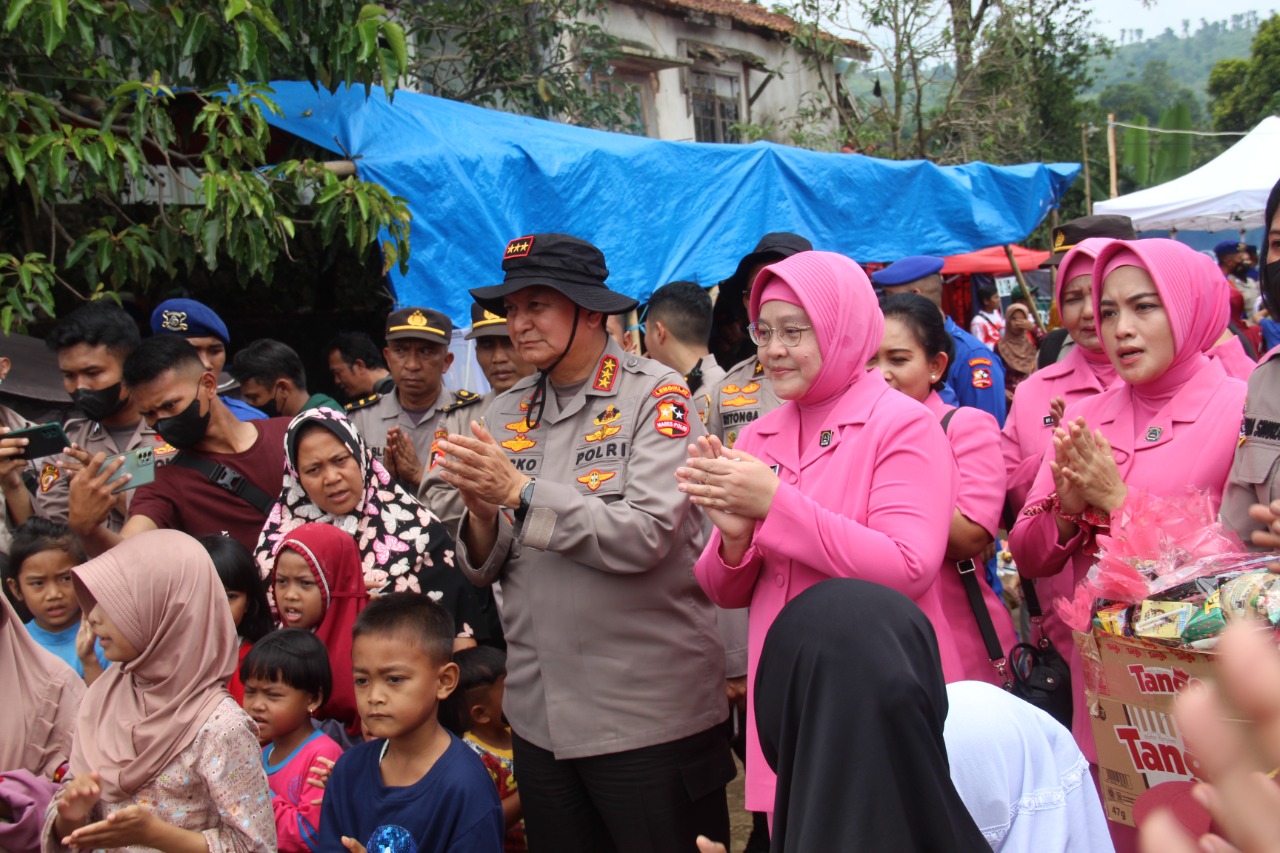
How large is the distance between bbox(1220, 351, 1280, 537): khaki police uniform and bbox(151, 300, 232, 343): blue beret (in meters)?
4.18

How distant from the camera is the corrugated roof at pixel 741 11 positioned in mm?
14930

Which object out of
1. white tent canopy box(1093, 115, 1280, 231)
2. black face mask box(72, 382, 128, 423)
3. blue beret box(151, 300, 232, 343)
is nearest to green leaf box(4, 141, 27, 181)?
blue beret box(151, 300, 232, 343)

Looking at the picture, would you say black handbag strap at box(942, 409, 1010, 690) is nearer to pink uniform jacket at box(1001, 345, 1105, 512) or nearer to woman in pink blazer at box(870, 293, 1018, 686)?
woman in pink blazer at box(870, 293, 1018, 686)

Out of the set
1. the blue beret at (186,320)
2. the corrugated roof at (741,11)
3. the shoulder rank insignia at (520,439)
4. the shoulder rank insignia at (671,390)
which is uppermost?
the corrugated roof at (741,11)

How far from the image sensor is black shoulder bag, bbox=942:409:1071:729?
9.59ft

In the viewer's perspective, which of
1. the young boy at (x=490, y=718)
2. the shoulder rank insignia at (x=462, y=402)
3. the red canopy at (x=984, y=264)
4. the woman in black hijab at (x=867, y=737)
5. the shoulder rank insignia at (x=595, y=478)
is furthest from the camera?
the red canopy at (x=984, y=264)

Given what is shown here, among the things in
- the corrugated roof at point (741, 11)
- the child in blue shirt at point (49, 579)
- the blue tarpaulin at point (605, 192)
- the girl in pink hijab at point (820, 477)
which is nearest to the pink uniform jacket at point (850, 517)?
the girl in pink hijab at point (820, 477)

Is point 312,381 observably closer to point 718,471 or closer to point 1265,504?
point 718,471

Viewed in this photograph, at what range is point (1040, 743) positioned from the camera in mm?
1837

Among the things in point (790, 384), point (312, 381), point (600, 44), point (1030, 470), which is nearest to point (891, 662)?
point (790, 384)

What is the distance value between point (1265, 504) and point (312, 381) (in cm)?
618

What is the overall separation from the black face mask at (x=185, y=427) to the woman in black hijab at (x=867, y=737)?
2887 millimetres

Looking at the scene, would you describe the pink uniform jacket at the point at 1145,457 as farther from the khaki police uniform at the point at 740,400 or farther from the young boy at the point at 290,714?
the young boy at the point at 290,714

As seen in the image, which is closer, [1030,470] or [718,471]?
[718,471]
